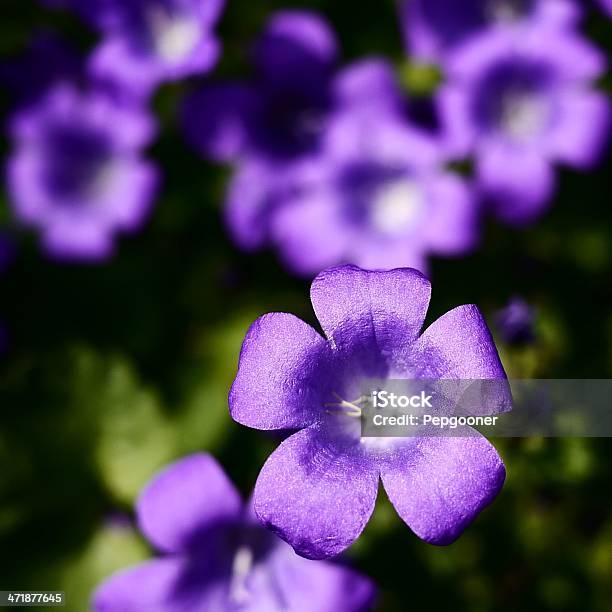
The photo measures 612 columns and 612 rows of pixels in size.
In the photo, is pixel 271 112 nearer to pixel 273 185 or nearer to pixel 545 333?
pixel 273 185

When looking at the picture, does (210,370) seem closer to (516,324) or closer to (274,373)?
(516,324)

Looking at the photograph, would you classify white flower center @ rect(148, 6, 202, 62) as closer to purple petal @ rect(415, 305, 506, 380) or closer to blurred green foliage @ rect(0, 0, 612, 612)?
blurred green foliage @ rect(0, 0, 612, 612)

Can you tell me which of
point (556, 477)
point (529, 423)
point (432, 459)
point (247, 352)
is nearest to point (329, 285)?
point (247, 352)

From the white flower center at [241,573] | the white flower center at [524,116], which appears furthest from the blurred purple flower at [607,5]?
the white flower center at [241,573]

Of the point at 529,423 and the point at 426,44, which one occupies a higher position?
the point at 426,44

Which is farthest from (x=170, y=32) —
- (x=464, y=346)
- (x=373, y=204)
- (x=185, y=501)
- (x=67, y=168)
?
(x=464, y=346)

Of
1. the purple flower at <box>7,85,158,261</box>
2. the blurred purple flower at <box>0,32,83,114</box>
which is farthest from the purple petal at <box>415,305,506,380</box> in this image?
the blurred purple flower at <box>0,32,83,114</box>
